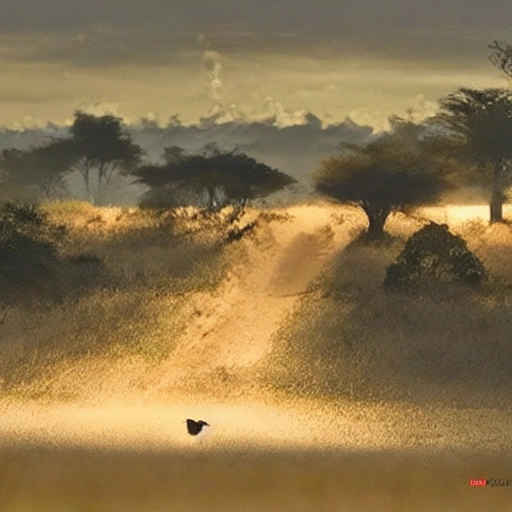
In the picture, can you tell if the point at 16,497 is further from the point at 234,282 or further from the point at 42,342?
the point at 234,282

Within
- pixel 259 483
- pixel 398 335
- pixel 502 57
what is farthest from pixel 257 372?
pixel 502 57

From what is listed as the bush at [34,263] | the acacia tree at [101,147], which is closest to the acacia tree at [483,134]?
the acacia tree at [101,147]

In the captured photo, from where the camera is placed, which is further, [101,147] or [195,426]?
[101,147]

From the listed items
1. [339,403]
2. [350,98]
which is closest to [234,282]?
[339,403]

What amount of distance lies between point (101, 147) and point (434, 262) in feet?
4.34

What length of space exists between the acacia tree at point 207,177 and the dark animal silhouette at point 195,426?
2.60 ft

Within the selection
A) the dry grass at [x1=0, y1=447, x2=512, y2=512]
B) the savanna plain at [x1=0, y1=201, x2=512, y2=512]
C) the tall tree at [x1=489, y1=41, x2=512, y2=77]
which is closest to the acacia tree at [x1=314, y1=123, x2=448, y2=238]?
the savanna plain at [x1=0, y1=201, x2=512, y2=512]

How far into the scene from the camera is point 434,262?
3.44 m

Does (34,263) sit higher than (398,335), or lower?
higher

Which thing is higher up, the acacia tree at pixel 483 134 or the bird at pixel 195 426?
the acacia tree at pixel 483 134

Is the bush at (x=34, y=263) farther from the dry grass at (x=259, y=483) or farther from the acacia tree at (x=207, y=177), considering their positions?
the dry grass at (x=259, y=483)

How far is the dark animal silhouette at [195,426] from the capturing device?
3401mm

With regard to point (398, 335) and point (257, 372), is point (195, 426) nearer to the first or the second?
point (257, 372)

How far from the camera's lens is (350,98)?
3.48 metres
